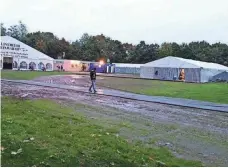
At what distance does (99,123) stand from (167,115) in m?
4.85

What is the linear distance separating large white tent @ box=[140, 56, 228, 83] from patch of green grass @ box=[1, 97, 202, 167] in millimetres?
48341

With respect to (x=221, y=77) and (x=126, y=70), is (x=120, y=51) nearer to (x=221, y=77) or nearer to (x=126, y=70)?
(x=126, y=70)

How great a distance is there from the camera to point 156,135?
1016 centimetres

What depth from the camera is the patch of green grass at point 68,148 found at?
6.07 m

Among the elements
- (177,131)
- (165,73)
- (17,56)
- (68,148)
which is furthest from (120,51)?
(68,148)

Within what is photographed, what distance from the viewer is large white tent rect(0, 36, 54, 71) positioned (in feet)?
229

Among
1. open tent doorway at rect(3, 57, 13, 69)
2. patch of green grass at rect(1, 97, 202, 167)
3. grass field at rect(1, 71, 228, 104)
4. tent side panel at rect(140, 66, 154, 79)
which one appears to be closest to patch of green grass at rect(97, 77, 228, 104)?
grass field at rect(1, 71, 228, 104)

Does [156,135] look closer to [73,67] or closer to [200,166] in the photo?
[200,166]

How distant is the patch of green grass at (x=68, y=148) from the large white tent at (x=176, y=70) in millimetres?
48341

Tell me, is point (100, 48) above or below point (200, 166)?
above

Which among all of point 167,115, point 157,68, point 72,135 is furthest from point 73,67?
point 72,135

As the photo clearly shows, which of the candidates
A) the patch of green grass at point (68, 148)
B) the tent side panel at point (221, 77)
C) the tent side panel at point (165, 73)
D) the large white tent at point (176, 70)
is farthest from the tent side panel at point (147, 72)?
the patch of green grass at point (68, 148)

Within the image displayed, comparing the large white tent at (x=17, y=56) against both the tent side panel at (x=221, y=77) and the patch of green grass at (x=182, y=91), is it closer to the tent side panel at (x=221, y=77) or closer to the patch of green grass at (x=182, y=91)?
the tent side panel at (x=221, y=77)

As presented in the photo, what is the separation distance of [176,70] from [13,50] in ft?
112
